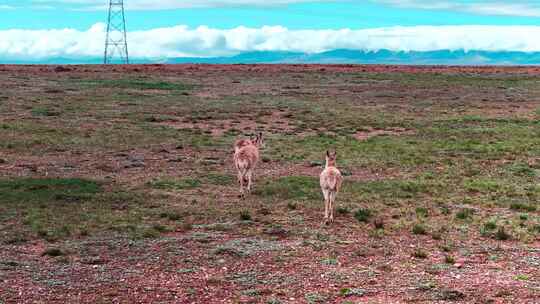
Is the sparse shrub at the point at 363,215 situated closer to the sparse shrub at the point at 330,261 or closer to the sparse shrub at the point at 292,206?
the sparse shrub at the point at 292,206

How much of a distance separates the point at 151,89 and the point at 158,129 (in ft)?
89.5

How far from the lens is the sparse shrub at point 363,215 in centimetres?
1989

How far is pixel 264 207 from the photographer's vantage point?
21.5 m

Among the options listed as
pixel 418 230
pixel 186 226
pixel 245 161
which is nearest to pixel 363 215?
pixel 418 230

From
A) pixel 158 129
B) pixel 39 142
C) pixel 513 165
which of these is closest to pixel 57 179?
pixel 39 142

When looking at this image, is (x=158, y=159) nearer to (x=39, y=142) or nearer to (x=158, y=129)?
(x=39, y=142)

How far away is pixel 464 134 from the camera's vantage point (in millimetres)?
40250

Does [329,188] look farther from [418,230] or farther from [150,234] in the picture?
[150,234]

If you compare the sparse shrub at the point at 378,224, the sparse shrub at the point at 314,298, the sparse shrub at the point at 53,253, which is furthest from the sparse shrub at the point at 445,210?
the sparse shrub at the point at 53,253

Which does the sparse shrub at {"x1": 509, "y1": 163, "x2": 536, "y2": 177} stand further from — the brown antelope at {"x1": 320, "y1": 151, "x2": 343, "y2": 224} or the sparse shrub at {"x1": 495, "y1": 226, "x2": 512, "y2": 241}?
the brown antelope at {"x1": 320, "y1": 151, "x2": 343, "y2": 224}

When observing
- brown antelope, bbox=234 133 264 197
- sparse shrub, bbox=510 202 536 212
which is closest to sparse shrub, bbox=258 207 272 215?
brown antelope, bbox=234 133 264 197

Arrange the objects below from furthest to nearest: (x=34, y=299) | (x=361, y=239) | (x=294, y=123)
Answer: (x=294, y=123) < (x=361, y=239) < (x=34, y=299)

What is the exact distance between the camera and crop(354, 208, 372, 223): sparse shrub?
1989 cm

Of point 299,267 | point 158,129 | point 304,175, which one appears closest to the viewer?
point 299,267
